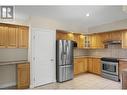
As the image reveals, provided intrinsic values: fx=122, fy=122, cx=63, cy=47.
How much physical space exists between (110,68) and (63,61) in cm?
194

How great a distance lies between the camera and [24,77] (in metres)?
3.75

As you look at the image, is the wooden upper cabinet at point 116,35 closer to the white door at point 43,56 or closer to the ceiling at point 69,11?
the ceiling at point 69,11

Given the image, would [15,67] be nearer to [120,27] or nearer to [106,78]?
[106,78]

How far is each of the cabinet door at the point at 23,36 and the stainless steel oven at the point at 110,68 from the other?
3.22 meters

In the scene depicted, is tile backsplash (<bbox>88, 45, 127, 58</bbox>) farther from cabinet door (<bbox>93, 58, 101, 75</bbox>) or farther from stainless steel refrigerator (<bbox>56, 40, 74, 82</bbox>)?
stainless steel refrigerator (<bbox>56, 40, 74, 82</bbox>)

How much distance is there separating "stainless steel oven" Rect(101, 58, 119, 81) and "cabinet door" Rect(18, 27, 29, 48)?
10.5 feet

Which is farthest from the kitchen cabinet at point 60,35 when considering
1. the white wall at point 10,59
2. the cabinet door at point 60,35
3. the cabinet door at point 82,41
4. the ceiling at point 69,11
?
the white wall at point 10,59

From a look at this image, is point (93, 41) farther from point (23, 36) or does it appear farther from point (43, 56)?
point (23, 36)

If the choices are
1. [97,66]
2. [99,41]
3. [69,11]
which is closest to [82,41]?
[99,41]

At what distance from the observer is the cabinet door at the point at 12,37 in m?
3.85

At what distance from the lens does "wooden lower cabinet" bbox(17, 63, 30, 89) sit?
370cm

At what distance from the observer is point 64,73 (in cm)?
448
